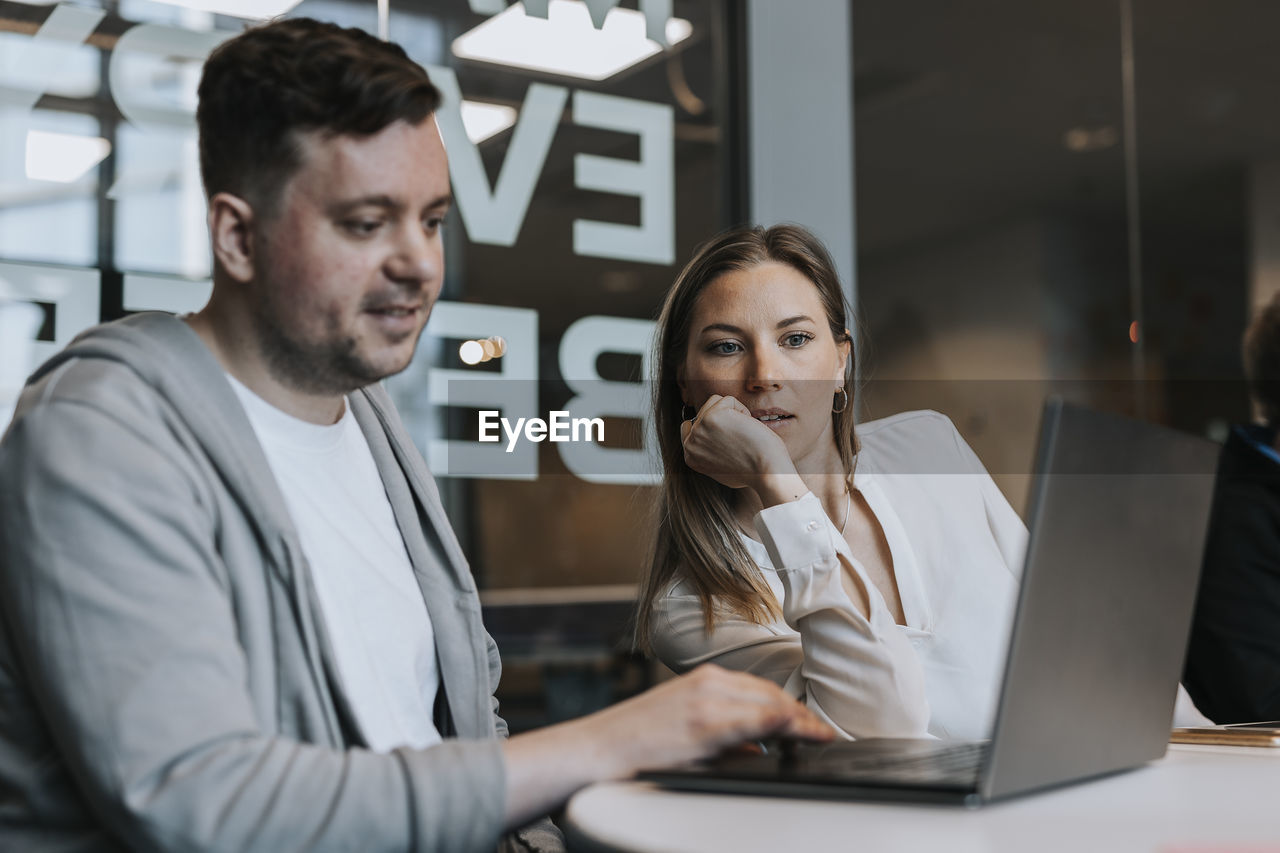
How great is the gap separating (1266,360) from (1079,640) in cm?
221

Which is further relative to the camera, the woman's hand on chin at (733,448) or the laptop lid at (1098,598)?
the woman's hand on chin at (733,448)

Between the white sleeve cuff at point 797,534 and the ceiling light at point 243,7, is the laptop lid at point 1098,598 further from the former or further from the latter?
the ceiling light at point 243,7

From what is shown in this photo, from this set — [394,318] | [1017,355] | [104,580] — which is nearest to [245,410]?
[394,318]

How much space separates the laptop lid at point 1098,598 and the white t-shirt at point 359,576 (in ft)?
2.01

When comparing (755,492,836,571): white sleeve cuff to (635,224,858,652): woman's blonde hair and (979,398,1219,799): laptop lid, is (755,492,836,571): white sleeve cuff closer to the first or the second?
(635,224,858,652): woman's blonde hair

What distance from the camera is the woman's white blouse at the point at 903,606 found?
1470mm

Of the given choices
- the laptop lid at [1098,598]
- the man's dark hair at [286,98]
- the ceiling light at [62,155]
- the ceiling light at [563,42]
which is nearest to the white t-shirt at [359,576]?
the man's dark hair at [286,98]

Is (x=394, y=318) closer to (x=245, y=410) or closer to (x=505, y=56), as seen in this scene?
(x=245, y=410)

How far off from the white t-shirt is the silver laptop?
1.17 feet

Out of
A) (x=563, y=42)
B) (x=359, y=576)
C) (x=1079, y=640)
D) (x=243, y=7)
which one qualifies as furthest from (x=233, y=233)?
(x=563, y=42)

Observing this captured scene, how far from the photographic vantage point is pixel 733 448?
167 centimetres

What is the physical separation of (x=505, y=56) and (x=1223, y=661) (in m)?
2.11

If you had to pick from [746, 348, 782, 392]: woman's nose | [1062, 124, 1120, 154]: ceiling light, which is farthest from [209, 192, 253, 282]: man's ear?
[1062, 124, 1120, 154]: ceiling light

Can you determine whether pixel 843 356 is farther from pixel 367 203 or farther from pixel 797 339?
pixel 367 203
